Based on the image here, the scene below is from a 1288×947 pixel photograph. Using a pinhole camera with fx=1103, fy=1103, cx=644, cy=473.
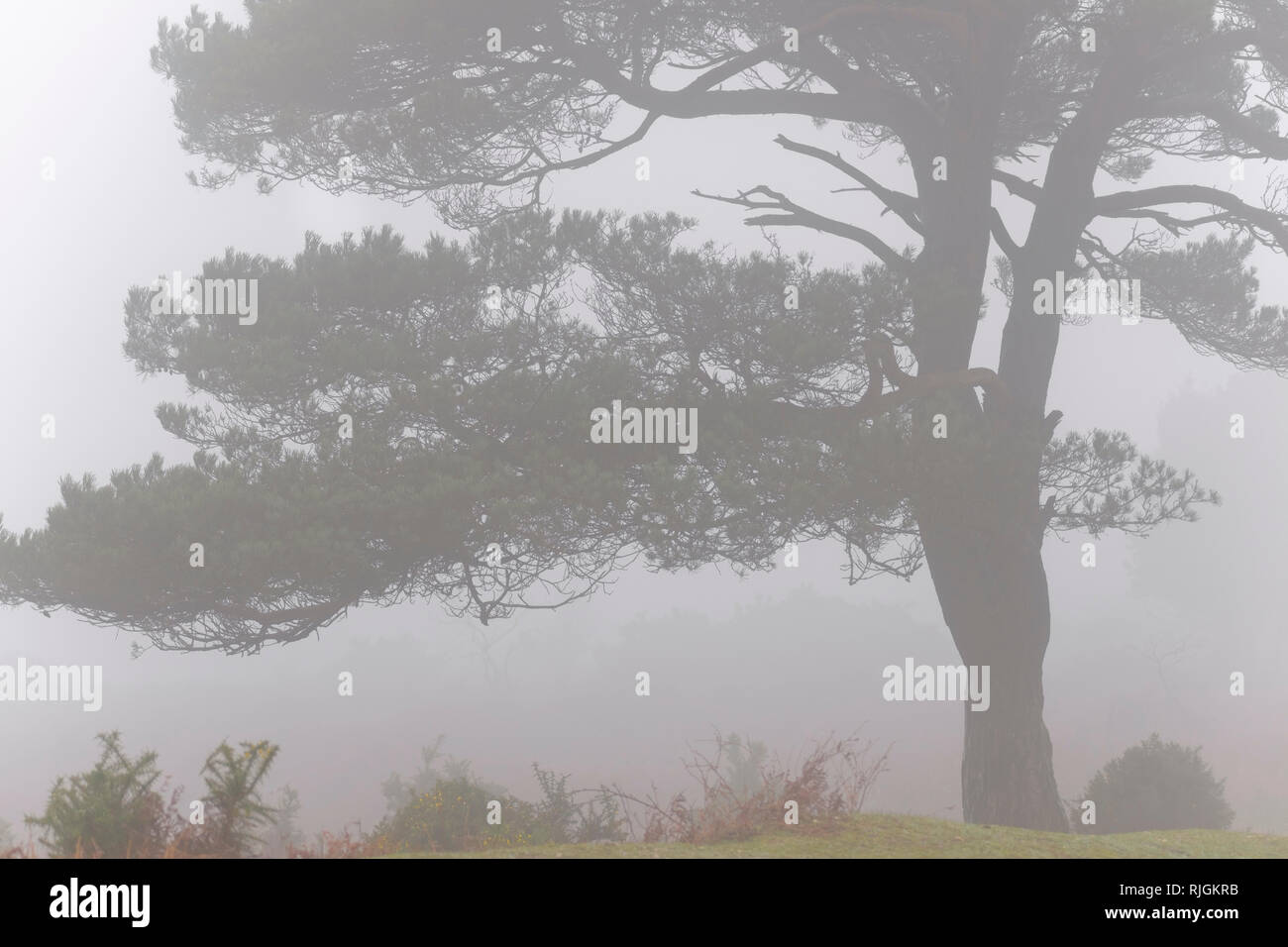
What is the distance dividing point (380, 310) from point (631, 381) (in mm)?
3042

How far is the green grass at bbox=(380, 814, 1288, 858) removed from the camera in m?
8.19

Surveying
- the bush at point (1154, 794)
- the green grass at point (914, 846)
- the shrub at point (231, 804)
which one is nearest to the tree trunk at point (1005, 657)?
the green grass at point (914, 846)

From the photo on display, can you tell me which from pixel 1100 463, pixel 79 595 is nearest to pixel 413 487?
pixel 79 595

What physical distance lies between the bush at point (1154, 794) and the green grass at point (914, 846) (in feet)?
18.7

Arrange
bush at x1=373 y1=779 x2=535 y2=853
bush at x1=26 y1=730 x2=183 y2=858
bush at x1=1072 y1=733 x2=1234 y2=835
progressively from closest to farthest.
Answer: bush at x1=26 y1=730 x2=183 y2=858 < bush at x1=373 y1=779 x2=535 y2=853 < bush at x1=1072 y1=733 x2=1234 y2=835

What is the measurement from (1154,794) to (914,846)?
30.6 ft

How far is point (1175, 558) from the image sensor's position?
4466 cm

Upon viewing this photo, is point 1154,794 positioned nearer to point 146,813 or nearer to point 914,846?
point 914,846

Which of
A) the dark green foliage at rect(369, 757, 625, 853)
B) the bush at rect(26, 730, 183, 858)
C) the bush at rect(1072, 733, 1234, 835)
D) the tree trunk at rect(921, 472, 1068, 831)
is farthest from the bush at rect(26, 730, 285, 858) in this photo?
the bush at rect(1072, 733, 1234, 835)

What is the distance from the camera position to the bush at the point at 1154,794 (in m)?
16.0

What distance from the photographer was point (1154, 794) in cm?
1611

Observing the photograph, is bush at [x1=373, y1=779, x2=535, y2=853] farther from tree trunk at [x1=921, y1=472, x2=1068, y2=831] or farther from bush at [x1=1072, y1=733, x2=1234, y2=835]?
bush at [x1=1072, y1=733, x2=1234, y2=835]

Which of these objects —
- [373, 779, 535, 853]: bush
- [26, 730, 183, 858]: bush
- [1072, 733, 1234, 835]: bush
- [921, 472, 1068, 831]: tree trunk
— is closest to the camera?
[26, 730, 183, 858]: bush

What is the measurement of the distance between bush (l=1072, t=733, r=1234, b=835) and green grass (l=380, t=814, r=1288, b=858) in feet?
18.7
